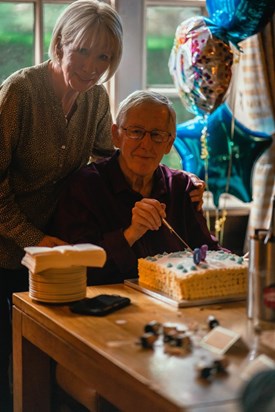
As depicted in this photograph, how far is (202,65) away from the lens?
346cm

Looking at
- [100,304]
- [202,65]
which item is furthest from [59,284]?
[202,65]

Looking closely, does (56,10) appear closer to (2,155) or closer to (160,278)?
(2,155)

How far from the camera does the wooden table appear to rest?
156cm

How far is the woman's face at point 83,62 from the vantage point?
2.64m

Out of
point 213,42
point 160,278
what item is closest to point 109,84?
point 213,42

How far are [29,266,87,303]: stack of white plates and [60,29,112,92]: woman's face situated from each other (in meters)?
0.72

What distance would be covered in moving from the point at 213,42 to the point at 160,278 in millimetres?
1442

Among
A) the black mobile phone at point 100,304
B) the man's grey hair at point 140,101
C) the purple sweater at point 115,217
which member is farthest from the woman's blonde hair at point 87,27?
the black mobile phone at point 100,304

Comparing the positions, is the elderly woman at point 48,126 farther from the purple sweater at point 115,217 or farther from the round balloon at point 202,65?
the round balloon at point 202,65

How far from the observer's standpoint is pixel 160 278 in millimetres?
2318

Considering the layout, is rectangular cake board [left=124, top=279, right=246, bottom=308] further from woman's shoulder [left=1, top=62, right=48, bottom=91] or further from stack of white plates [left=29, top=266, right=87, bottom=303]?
woman's shoulder [left=1, top=62, right=48, bottom=91]

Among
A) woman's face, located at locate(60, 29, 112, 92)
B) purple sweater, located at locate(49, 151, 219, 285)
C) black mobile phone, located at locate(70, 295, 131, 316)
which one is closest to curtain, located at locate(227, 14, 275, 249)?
purple sweater, located at locate(49, 151, 219, 285)

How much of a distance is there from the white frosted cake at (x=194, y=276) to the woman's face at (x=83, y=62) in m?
0.64

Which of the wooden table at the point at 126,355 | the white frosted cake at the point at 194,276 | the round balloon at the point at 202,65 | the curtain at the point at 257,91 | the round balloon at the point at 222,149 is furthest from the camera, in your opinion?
the curtain at the point at 257,91
